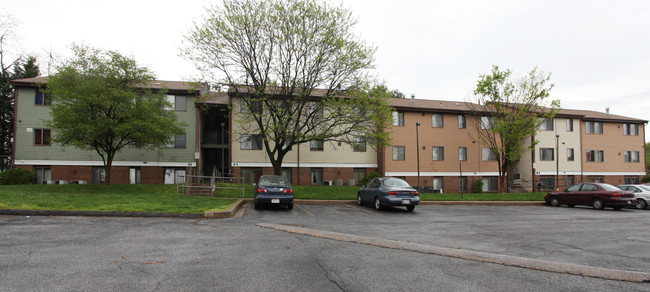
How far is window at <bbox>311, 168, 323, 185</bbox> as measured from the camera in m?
29.7

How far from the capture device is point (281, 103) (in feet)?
72.1

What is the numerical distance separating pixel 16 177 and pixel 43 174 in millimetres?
2604

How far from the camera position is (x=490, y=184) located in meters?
32.8

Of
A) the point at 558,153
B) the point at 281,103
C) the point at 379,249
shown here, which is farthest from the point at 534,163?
the point at 379,249

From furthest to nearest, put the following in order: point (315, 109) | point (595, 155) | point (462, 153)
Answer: point (595, 155)
point (462, 153)
point (315, 109)

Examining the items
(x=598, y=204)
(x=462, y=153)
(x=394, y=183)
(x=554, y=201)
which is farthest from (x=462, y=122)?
(x=394, y=183)

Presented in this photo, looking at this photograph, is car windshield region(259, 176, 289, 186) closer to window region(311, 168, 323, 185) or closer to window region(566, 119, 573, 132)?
window region(311, 168, 323, 185)

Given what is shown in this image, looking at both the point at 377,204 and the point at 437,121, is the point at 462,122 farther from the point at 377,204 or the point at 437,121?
the point at 377,204

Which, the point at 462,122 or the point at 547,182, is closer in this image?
the point at 462,122

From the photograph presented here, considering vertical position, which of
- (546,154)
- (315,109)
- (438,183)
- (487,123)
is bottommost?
(438,183)

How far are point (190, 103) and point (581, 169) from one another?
38.3m

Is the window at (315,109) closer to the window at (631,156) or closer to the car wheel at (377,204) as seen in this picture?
the car wheel at (377,204)

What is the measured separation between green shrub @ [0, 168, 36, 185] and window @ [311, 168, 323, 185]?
20609 mm

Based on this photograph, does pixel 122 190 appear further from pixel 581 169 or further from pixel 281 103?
pixel 581 169
